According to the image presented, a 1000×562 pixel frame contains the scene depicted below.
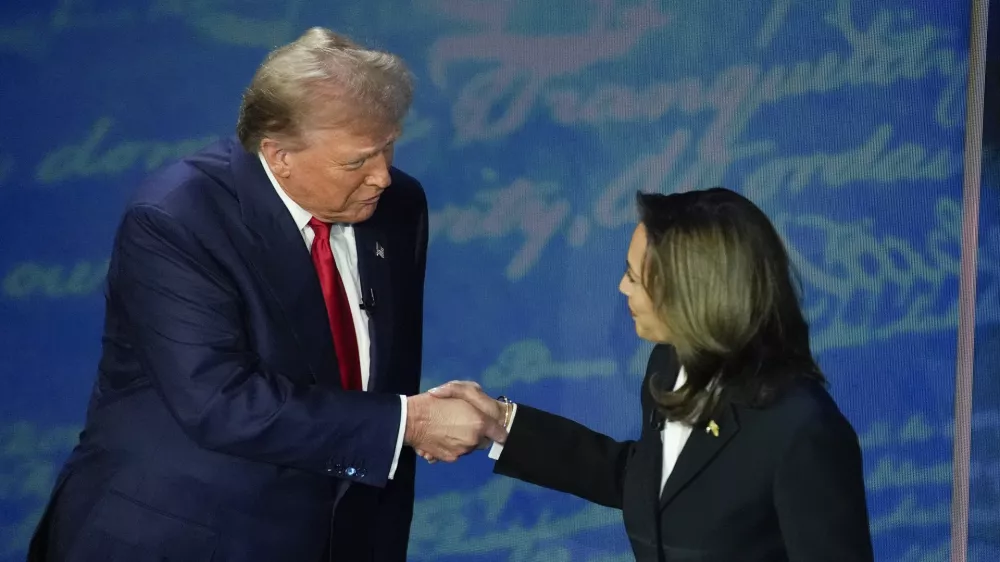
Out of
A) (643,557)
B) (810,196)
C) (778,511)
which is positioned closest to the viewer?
(778,511)

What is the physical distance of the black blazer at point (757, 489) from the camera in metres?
2.00

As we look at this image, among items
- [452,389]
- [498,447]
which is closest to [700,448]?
[498,447]

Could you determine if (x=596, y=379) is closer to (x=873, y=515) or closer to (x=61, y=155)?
(x=873, y=515)

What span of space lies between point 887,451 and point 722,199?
2.08m

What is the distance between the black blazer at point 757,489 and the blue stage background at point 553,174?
137cm

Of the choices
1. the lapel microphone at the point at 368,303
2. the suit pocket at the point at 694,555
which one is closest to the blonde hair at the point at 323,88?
the lapel microphone at the point at 368,303

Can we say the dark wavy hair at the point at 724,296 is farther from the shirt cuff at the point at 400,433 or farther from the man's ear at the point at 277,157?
the man's ear at the point at 277,157

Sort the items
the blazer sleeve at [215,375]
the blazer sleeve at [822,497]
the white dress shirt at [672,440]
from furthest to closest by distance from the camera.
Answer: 1. the blazer sleeve at [215,375]
2. the white dress shirt at [672,440]
3. the blazer sleeve at [822,497]

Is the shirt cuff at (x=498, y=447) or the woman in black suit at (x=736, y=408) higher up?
the woman in black suit at (x=736, y=408)

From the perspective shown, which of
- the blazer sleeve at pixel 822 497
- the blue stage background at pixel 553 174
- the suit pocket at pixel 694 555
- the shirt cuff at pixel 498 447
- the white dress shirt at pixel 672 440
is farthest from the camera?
the blue stage background at pixel 553 174

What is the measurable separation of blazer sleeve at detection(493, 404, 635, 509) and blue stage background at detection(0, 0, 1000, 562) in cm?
104

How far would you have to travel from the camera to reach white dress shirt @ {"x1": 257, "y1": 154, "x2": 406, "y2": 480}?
2617 mm

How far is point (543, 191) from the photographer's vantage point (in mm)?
3711

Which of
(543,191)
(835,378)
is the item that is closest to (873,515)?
(835,378)
